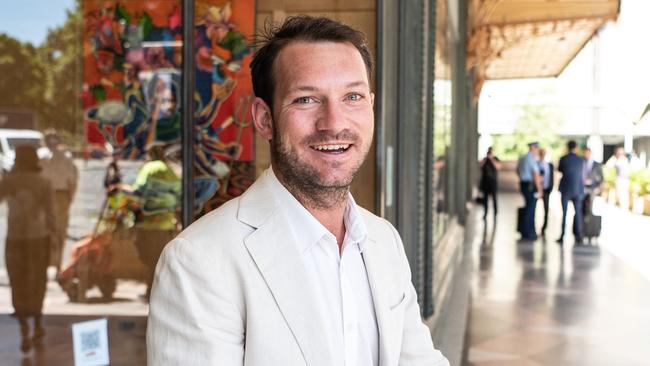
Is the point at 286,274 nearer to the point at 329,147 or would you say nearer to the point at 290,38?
the point at 329,147

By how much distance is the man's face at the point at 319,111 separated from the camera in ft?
4.74

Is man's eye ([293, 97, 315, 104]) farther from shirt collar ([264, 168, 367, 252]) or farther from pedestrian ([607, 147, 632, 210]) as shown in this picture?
pedestrian ([607, 147, 632, 210])

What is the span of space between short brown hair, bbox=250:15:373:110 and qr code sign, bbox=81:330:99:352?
417cm

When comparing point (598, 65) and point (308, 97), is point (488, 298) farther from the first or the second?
point (598, 65)

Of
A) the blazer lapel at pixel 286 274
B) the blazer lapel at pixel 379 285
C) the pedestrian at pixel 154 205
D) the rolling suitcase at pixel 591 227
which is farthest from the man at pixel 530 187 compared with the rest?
the blazer lapel at pixel 286 274

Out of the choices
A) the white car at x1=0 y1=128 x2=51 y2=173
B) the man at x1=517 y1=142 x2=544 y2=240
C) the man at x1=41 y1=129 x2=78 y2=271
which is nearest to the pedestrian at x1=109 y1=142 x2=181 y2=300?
the man at x1=41 y1=129 x2=78 y2=271

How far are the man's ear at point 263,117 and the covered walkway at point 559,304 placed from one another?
430 cm

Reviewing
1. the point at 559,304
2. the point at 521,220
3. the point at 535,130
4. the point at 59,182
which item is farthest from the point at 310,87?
the point at 535,130

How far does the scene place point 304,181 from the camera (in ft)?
4.93

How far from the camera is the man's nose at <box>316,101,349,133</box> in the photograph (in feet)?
4.73

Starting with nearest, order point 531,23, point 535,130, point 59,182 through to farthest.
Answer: point 59,182 < point 531,23 < point 535,130

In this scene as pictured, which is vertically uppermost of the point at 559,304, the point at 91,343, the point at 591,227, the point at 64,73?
the point at 64,73

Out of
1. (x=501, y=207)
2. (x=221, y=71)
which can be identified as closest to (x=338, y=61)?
(x=221, y=71)

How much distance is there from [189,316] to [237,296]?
0.10 meters
